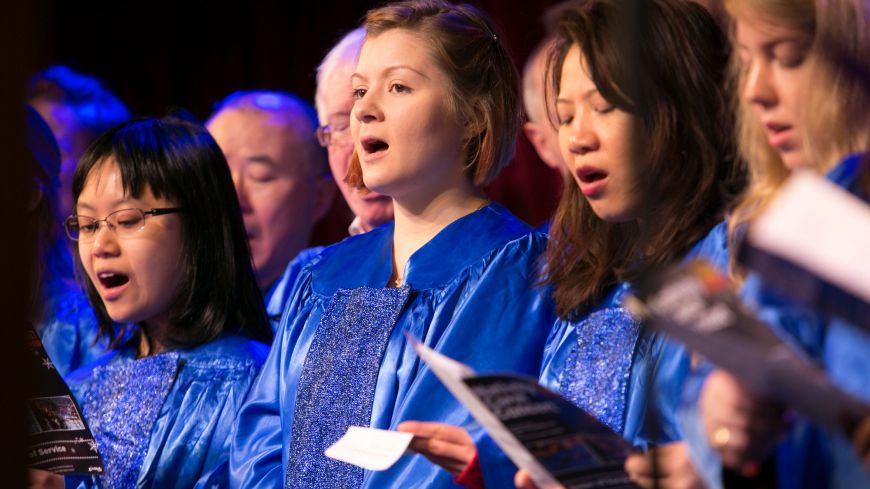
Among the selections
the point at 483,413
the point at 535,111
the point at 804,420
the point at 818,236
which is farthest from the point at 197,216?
the point at 818,236

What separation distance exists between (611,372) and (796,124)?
539mm

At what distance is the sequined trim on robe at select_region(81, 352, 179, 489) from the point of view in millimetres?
2215

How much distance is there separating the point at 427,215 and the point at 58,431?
757 mm

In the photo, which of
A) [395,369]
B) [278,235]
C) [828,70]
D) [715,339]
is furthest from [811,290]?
[278,235]

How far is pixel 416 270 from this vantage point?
1.99m

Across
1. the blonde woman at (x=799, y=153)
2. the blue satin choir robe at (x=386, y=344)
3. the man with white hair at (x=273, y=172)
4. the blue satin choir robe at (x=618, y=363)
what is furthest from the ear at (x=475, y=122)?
the man with white hair at (x=273, y=172)

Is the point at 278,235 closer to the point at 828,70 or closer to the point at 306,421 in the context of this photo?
the point at 306,421

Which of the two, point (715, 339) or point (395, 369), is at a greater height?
point (715, 339)

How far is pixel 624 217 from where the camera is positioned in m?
1.65

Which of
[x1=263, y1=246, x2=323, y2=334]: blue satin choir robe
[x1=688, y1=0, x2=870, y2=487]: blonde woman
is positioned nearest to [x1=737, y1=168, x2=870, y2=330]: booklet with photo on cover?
[x1=688, y1=0, x2=870, y2=487]: blonde woman

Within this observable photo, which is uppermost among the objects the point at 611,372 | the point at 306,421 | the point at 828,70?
the point at 828,70

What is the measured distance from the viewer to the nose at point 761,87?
1.22 m

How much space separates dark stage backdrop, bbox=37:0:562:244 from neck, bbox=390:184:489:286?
1216 mm

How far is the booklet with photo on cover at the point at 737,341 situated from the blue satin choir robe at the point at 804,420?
165 mm
